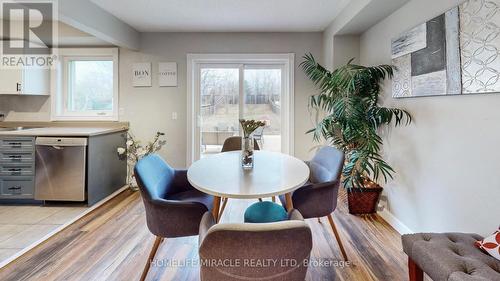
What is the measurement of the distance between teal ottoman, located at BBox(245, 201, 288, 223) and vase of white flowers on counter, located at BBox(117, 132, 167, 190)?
97.4 inches

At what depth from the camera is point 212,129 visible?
396 cm

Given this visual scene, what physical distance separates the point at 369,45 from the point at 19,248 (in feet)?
13.2

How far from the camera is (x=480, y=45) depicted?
61.2 inches

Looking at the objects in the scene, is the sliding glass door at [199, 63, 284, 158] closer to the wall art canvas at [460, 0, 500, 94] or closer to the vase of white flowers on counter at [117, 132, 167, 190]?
the vase of white flowers on counter at [117, 132, 167, 190]

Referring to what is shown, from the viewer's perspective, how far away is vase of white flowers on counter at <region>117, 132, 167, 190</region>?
370 centimetres

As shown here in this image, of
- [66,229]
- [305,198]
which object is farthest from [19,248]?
[305,198]

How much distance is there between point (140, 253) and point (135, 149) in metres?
1.97

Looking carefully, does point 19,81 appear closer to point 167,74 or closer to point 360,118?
point 167,74

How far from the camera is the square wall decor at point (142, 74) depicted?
381 centimetres

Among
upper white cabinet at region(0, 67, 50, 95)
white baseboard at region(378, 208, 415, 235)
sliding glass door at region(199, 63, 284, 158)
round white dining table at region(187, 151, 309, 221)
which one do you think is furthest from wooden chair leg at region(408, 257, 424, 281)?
upper white cabinet at region(0, 67, 50, 95)

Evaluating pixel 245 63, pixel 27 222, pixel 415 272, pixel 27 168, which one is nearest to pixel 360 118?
pixel 415 272

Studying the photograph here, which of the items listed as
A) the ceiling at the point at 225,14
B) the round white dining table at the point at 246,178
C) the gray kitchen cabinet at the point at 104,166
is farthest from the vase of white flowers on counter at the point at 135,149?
the round white dining table at the point at 246,178

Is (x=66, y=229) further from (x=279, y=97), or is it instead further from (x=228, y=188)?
(x=279, y=97)

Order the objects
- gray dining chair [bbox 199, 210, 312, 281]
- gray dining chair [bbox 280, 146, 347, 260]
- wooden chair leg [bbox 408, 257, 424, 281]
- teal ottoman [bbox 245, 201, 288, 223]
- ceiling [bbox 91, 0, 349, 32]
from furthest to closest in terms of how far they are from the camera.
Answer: ceiling [bbox 91, 0, 349, 32] < gray dining chair [bbox 280, 146, 347, 260] < teal ottoman [bbox 245, 201, 288, 223] < wooden chair leg [bbox 408, 257, 424, 281] < gray dining chair [bbox 199, 210, 312, 281]
